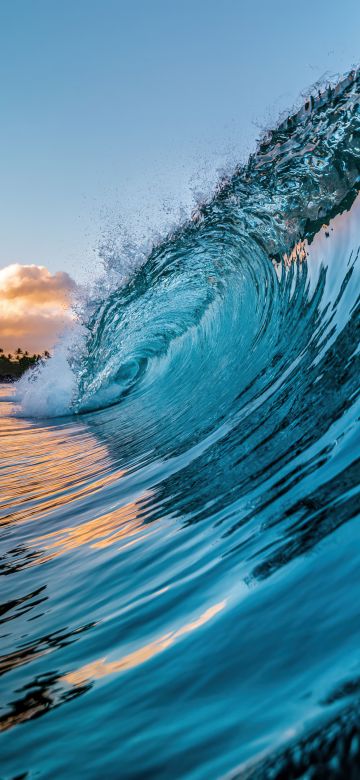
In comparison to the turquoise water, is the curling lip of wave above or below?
above

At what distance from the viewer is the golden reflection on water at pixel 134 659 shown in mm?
978

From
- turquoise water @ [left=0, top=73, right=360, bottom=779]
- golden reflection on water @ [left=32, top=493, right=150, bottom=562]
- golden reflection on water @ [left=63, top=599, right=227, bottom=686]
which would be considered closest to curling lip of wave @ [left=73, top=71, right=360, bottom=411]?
turquoise water @ [left=0, top=73, right=360, bottom=779]

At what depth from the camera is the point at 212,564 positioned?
4.27 ft

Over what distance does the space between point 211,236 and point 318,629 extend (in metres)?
6.87

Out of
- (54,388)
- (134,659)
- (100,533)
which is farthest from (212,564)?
(54,388)

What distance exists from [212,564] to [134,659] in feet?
1.18

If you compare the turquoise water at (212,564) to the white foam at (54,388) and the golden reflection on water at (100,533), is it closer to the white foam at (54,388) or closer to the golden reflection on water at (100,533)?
the golden reflection on water at (100,533)

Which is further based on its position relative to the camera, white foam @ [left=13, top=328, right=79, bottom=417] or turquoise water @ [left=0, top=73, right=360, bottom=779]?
white foam @ [left=13, top=328, right=79, bottom=417]

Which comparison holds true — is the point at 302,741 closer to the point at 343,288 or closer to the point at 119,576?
the point at 119,576

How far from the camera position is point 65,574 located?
1.65m

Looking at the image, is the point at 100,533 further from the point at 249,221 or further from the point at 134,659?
the point at 249,221

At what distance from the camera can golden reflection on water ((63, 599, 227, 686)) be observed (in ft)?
3.21

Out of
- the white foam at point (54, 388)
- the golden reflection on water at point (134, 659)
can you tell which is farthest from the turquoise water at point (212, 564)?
the white foam at point (54, 388)

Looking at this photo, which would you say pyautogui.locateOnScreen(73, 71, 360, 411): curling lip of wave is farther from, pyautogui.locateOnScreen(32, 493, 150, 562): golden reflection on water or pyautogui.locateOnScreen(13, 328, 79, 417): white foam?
pyautogui.locateOnScreen(32, 493, 150, 562): golden reflection on water
